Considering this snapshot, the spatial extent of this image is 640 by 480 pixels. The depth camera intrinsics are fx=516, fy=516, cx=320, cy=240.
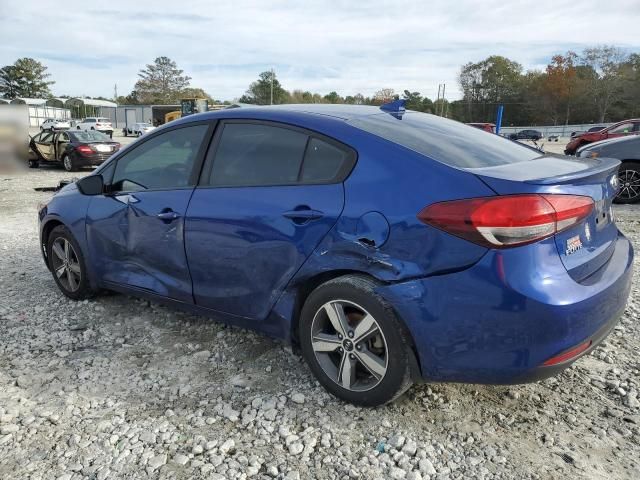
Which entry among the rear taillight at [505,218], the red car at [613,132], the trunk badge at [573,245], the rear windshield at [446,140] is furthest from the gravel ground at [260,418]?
the red car at [613,132]

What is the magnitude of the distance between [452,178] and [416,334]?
0.73 metres

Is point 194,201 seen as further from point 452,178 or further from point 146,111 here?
point 146,111

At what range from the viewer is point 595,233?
253 centimetres

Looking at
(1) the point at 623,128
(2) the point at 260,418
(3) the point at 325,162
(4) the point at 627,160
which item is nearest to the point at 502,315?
(3) the point at 325,162

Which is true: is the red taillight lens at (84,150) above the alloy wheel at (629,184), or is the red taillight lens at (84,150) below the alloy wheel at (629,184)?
below

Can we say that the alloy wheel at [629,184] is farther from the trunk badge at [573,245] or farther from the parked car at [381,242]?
the trunk badge at [573,245]

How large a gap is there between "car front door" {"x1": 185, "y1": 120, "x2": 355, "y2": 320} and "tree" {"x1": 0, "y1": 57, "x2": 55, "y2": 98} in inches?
3040

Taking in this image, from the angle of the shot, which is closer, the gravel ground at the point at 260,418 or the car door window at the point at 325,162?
the gravel ground at the point at 260,418

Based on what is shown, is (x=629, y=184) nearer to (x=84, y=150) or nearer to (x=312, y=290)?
(x=312, y=290)

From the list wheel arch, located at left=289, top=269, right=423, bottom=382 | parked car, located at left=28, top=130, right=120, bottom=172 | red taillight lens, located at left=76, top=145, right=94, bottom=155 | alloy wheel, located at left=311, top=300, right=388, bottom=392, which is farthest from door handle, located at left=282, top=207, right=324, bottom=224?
red taillight lens, located at left=76, top=145, right=94, bottom=155

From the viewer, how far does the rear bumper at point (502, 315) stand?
2.14 metres

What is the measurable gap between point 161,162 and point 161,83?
90.8m

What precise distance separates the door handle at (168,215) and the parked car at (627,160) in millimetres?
7516

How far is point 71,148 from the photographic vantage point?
15922mm
